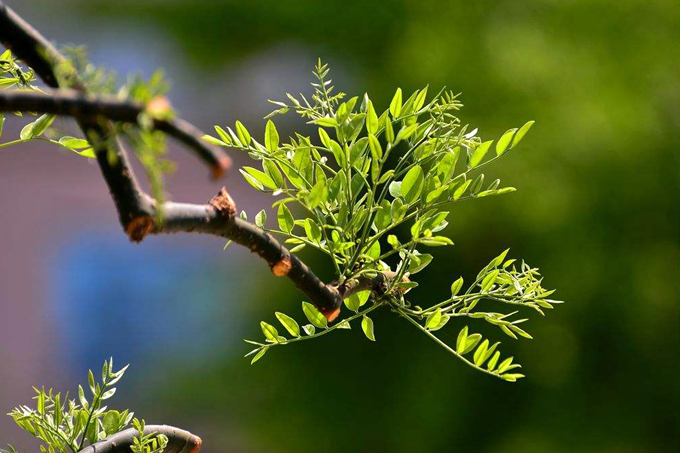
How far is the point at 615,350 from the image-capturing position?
1604 mm

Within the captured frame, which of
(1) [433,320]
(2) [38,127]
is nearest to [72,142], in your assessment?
(2) [38,127]

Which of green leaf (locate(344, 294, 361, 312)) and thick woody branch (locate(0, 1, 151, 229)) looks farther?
green leaf (locate(344, 294, 361, 312))

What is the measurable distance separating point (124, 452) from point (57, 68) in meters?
0.14

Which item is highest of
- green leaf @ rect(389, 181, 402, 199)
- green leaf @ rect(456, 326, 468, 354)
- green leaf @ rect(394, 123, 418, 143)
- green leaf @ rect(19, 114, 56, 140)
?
green leaf @ rect(394, 123, 418, 143)

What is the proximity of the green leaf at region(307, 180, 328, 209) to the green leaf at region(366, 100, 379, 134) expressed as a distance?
0.02 metres

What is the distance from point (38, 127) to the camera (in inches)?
8.8

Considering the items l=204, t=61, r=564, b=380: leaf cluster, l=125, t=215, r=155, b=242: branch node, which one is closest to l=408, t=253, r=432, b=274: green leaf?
l=204, t=61, r=564, b=380: leaf cluster

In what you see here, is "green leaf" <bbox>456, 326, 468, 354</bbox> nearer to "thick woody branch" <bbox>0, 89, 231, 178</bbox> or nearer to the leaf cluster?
the leaf cluster

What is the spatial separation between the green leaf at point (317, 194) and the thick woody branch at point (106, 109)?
11cm

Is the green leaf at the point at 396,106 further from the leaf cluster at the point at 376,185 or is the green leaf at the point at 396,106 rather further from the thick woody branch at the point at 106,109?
the thick woody branch at the point at 106,109

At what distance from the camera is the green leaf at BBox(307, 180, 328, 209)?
0.22 metres

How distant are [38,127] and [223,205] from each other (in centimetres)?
7

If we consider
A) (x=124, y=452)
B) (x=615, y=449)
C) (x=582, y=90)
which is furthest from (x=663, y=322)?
A: (x=124, y=452)

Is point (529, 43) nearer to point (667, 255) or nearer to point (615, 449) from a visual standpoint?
point (667, 255)
